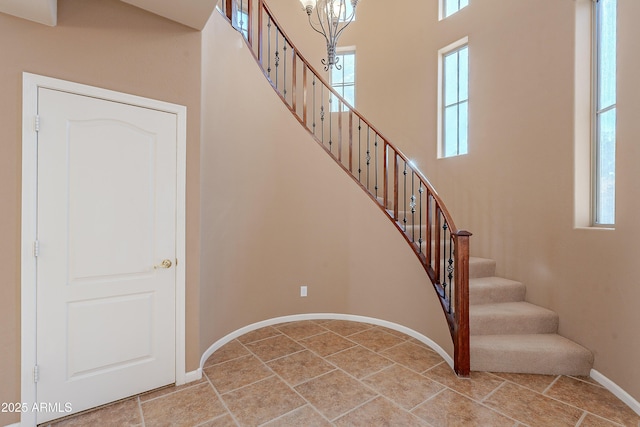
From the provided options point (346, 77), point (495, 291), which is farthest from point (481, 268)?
point (346, 77)

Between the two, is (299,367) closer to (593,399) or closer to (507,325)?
(507,325)

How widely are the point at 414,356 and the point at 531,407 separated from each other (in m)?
0.98

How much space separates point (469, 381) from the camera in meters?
2.52

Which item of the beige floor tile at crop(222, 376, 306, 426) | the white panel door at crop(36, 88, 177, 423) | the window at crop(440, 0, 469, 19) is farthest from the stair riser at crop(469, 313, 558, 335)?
the window at crop(440, 0, 469, 19)

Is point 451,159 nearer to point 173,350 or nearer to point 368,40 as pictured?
point 368,40

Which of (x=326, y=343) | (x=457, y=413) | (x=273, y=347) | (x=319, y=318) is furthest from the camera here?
(x=319, y=318)

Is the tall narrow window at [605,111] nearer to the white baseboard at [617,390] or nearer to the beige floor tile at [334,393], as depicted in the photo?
the white baseboard at [617,390]

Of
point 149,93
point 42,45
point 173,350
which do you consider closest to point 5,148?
point 42,45

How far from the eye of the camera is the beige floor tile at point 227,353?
2836 millimetres

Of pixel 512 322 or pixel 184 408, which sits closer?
pixel 184 408

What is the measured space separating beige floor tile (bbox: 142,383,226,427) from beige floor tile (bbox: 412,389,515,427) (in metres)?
1.40

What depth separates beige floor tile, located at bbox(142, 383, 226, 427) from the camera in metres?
2.02

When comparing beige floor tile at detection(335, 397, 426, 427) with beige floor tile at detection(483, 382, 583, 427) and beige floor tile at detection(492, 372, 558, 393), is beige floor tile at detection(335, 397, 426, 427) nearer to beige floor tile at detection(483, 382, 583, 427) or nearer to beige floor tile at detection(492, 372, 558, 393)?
beige floor tile at detection(483, 382, 583, 427)

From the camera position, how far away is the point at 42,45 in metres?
1.93
